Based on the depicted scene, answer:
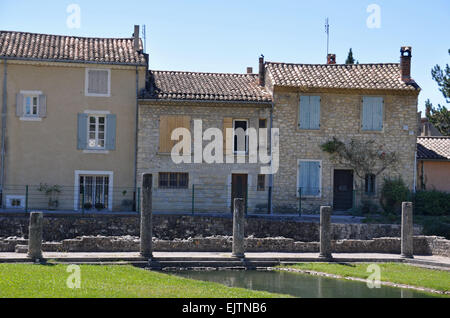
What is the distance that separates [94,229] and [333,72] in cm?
1362

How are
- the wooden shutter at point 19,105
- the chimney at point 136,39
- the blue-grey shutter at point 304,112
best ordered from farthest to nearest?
the chimney at point 136,39
the blue-grey shutter at point 304,112
the wooden shutter at point 19,105

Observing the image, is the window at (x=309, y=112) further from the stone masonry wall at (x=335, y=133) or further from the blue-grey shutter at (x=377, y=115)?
the blue-grey shutter at (x=377, y=115)

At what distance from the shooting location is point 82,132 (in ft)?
96.3

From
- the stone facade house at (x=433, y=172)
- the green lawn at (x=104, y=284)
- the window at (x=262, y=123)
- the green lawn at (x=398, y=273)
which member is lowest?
the green lawn at (x=398, y=273)

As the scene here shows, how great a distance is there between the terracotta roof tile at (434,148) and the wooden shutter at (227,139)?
9437mm

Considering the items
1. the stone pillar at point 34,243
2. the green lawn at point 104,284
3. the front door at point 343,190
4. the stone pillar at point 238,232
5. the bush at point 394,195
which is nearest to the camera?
the green lawn at point 104,284

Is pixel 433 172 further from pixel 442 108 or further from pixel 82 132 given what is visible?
pixel 82 132

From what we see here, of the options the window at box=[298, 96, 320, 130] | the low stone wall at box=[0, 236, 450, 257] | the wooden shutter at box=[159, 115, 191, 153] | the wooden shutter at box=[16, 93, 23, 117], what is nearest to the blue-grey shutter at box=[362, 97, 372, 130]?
the window at box=[298, 96, 320, 130]

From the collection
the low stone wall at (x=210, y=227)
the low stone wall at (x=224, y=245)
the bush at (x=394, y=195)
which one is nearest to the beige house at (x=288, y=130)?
the bush at (x=394, y=195)

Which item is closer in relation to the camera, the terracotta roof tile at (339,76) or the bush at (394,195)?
the bush at (394,195)

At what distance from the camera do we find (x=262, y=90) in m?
31.1

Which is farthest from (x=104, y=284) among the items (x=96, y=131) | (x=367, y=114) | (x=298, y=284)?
(x=367, y=114)

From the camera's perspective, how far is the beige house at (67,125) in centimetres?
2891
